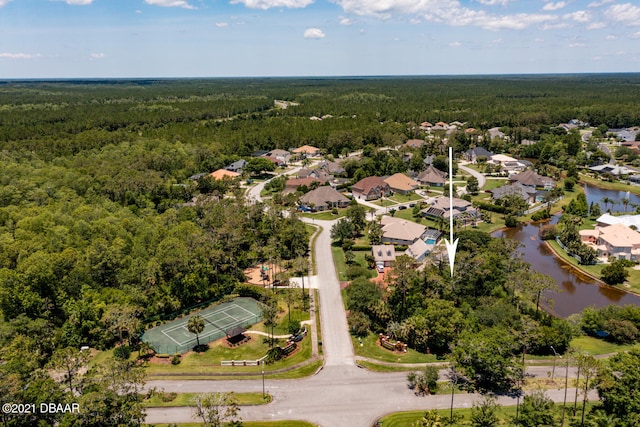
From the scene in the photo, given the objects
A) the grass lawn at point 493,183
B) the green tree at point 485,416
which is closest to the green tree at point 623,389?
the green tree at point 485,416

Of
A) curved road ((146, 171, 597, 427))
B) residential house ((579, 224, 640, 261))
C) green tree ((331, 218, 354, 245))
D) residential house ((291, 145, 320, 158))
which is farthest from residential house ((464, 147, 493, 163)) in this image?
curved road ((146, 171, 597, 427))

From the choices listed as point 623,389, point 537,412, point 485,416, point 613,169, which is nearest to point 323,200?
point 485,416

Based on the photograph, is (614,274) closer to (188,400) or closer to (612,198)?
(612,198)

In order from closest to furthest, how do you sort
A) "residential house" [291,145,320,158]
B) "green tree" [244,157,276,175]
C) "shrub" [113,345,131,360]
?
1. "shrub" [113,345,131,360]
2. "green tree" [244,157,276,175]
3. "residential house" [291,145,320,158]

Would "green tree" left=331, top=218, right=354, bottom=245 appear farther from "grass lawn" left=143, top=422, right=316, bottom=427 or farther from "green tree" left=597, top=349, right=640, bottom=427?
"green tree" left=597, top=349, right=640, bottom=427

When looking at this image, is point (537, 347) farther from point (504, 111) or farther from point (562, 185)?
point (504, 111)

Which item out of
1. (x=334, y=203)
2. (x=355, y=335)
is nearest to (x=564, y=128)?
(x=334, y=203)

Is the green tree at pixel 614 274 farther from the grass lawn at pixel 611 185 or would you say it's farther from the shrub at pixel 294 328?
the grass lawn at pixel 611 185

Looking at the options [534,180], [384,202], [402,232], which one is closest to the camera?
[402,232]
